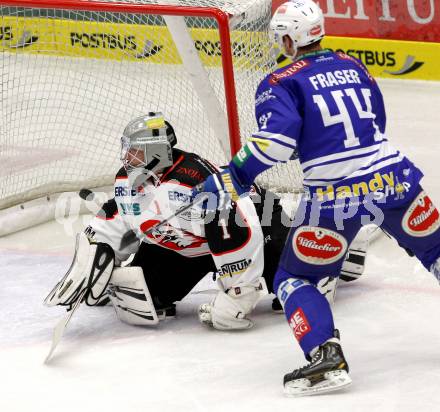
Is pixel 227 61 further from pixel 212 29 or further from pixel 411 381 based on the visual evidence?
pixel 411 381

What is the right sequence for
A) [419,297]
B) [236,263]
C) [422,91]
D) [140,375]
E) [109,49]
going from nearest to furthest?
[140,375] < [236,263] < [419,297] < [109,49] < [422,91]

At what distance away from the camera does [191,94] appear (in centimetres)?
566

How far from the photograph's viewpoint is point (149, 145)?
12.9 ft

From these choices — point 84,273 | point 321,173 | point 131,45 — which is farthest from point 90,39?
point 321,173

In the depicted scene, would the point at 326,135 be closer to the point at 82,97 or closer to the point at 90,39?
the point at 90,39

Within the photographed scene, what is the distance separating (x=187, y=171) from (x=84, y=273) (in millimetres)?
490

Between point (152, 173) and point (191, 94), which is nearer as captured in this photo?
point (152, 173)

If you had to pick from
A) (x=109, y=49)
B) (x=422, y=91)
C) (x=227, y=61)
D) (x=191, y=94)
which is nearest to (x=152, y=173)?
(x=227, y=61)

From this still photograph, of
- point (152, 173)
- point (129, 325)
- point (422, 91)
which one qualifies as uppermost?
→ point (152, 173)

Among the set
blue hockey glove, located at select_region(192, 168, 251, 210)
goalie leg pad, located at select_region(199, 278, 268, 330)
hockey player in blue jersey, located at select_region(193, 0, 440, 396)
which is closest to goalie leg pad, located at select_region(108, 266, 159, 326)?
goalie leg pad, located at select_region(199, 278, 268, 330)

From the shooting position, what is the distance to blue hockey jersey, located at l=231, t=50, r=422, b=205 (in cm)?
330

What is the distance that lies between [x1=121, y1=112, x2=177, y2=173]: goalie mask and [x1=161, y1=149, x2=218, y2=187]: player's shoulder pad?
3cm

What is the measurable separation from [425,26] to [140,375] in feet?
13.3

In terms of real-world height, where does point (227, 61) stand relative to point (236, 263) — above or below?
above
